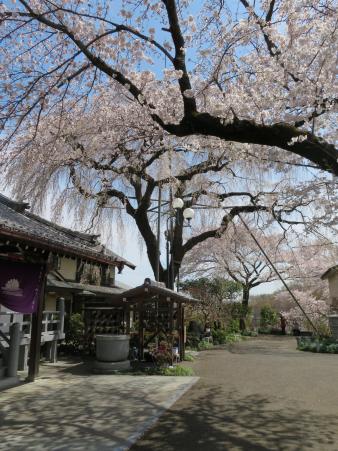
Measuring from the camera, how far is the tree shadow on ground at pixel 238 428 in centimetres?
557

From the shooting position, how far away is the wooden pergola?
13.1 m

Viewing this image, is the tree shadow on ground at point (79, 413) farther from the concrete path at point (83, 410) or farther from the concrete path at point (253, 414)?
the concrete path at point (253, 414)

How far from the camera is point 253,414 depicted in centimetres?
724

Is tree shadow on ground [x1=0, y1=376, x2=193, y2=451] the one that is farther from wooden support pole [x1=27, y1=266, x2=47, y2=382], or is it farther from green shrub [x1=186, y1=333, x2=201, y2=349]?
green shrub [x1=186, y1=333, x2=201, y2=349]

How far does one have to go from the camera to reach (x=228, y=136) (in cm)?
587

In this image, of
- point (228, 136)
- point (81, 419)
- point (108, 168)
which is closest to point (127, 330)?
point (108, 168)

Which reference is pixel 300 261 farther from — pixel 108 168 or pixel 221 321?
pixel 108 168

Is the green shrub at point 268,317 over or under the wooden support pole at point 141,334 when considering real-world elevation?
over

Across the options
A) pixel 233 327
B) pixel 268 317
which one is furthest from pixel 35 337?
pixel 268 317

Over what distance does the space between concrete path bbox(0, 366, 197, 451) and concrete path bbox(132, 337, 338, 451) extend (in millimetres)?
354

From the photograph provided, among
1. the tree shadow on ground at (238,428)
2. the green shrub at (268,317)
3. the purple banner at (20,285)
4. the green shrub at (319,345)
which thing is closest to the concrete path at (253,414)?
the tree shadow on ground at (238,428)

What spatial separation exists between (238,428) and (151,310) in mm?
7696

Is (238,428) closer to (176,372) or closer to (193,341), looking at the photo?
(176,372)

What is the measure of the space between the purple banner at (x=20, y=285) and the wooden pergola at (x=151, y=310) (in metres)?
3.83
